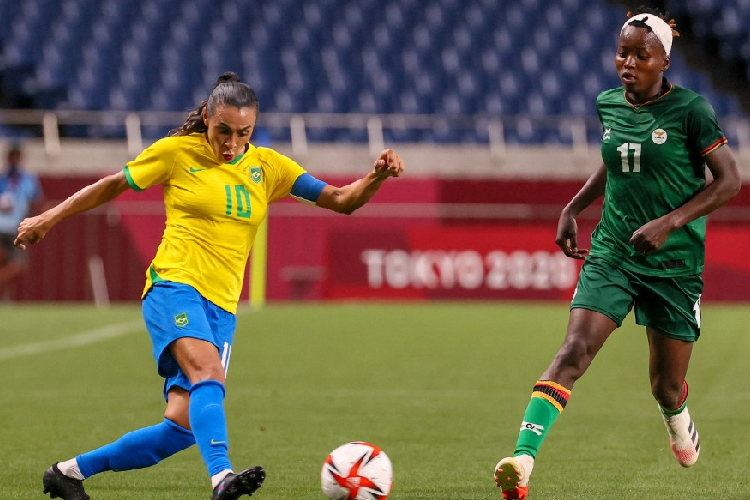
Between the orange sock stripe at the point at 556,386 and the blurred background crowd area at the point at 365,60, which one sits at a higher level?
the blurred background crowd area at the point at 365,60

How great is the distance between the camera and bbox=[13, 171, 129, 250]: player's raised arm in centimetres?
547

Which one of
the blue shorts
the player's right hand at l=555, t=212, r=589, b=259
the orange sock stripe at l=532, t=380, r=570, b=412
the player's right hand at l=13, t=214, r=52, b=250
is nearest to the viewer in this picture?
the blue shorts

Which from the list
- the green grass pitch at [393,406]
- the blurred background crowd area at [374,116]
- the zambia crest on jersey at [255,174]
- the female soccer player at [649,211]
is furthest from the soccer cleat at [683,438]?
the blurred background crowd area at [374,116]

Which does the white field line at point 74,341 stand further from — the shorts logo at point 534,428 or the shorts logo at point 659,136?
the shorts logo at point 659,136

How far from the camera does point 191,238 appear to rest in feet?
18.2

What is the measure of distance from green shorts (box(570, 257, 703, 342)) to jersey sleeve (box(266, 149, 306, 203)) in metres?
1.32

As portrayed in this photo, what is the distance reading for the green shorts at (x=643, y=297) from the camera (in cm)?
584

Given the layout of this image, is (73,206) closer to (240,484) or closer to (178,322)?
(178,322)

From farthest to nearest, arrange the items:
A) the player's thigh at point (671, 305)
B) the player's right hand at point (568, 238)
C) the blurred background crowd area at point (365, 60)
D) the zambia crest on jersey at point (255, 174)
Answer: the blurred background crowd area at point (365, 60)
the player's right hand at point (568, 238)
the player's thigh at point (671, 305)
the zambia crest on jersey at point (255, 174)

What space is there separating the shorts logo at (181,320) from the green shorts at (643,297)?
1.68 m

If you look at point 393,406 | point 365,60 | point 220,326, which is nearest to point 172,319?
point 220,326

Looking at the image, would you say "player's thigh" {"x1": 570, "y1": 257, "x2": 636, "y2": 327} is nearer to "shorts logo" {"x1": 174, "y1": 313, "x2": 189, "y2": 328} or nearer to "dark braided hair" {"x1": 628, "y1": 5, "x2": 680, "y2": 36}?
"dark braided hair" {"x1": 628, "y1": 5, "x2": 680, "y2": 36}

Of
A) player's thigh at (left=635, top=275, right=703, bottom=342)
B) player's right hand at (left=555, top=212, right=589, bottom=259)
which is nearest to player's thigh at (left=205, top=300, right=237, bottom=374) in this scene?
player's right hand at (left=555, top=212, right=589, bottom=259)

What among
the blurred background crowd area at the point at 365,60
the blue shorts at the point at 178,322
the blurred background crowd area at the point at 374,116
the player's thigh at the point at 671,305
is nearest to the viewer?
the blue shorts at the point at 178,322
